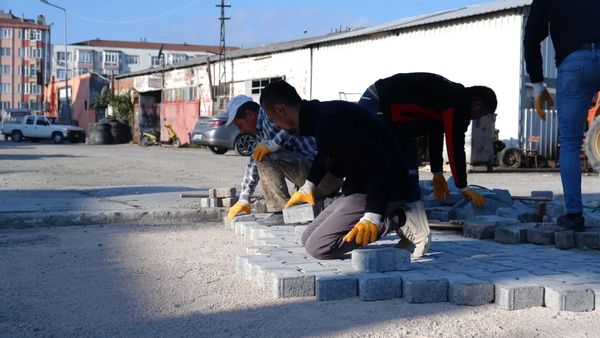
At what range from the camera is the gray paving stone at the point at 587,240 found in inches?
212

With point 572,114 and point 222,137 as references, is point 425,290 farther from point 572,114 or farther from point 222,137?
point 222,137

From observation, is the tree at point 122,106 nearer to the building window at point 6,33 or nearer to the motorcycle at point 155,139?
the motorcycle at point 155,139

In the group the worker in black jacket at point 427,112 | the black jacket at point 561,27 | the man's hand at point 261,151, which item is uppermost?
the black jacket at point 561,27

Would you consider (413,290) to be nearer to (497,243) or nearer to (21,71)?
(497,243)

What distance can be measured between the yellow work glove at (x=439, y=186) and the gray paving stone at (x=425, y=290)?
2.40 m

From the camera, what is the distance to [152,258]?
18.7 feet

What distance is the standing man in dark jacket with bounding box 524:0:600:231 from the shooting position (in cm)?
545

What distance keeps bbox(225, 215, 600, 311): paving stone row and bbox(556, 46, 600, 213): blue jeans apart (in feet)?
1.67

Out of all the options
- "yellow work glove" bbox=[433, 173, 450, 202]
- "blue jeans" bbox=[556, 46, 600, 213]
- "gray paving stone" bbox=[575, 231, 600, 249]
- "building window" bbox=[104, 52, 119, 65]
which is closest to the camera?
"gray paving stone" bbox=[575, 231, 600, 249]

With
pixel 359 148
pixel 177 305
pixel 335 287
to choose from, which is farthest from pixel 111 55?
A: pixel 335 287

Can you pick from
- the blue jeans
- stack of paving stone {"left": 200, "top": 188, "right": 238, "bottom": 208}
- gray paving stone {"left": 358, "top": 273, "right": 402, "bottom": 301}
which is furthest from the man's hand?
gray paving stone {"left": 358, "top": 273, "right": 402, "bottom": 301}

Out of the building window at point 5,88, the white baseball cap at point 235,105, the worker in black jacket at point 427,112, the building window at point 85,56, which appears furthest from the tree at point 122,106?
the building window at point 5,88

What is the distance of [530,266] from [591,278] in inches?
18.2

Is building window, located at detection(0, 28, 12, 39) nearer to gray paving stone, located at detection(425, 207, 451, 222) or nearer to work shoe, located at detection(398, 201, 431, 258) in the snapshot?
gray paving stone, located at detection(425, 207, 451, 222)
